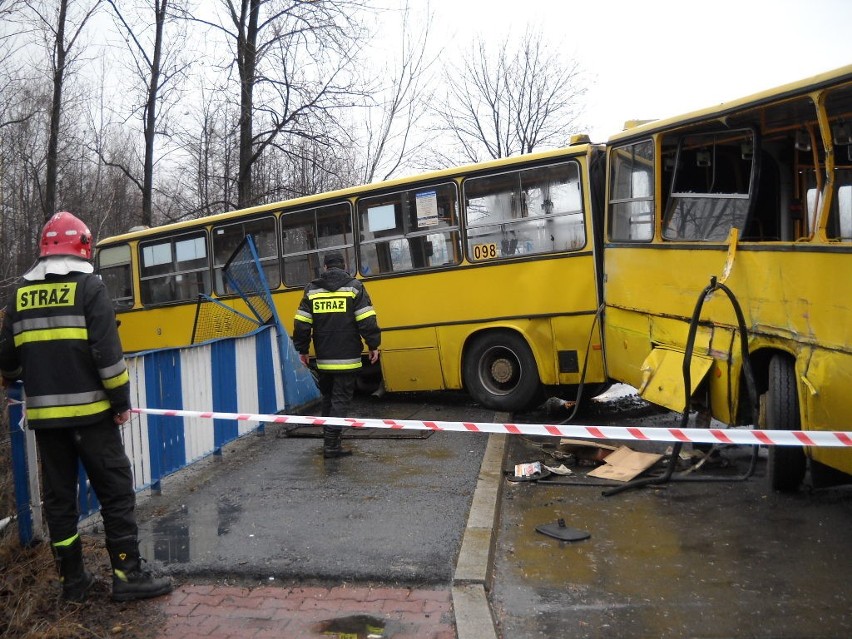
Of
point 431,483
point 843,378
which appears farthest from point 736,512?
point 431,483

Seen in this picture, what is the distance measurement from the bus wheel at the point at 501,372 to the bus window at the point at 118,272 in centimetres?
633

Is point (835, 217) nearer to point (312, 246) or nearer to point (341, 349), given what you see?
point (341, 349)

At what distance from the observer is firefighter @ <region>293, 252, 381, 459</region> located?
22.8 feet

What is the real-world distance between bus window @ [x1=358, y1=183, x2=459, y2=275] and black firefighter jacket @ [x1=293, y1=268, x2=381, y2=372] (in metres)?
2.42

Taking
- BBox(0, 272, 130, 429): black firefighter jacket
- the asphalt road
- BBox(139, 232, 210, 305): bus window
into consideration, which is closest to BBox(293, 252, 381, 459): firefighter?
the asphalt road

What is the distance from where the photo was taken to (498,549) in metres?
4.86

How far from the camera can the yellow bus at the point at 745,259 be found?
4.89m

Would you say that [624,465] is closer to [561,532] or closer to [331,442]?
[561,532]

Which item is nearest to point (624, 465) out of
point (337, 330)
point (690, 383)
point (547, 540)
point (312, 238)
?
point (690, 383)

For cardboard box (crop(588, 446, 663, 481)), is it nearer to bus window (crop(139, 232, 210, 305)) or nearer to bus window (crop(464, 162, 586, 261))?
bus window (crop(464, 162, 586, 261))

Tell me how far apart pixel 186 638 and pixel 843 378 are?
3.96 metres

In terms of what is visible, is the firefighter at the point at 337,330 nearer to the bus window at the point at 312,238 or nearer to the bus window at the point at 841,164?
the bus window at the point at 312,238

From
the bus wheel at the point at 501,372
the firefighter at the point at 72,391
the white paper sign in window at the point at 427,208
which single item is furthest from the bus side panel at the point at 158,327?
the firefighter at the point at 72,391

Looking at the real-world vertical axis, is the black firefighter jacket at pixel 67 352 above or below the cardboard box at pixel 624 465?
above
